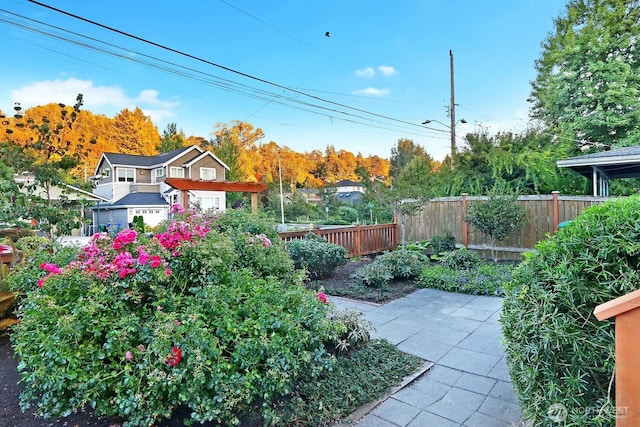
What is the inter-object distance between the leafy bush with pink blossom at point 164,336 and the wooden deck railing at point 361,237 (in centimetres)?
445

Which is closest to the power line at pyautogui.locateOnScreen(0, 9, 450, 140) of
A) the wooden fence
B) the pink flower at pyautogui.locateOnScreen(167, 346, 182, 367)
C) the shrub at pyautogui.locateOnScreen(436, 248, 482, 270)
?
the wooden fence

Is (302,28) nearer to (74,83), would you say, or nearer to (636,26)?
(74,83)

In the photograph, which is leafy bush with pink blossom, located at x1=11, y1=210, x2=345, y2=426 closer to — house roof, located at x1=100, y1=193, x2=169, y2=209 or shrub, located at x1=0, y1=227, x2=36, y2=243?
shrub, located at x1=0, y1=227, x2=36, y2=243

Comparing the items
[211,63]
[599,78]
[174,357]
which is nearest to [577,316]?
[174,357]

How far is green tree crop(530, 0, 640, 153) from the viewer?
37.8 ft

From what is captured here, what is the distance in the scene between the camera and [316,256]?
18.8 feet

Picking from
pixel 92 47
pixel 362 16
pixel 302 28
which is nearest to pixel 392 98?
pixel 362 16

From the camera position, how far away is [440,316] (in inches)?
162

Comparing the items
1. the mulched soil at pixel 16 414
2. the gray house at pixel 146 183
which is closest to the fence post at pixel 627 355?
the mulched soil at pixel 16 414

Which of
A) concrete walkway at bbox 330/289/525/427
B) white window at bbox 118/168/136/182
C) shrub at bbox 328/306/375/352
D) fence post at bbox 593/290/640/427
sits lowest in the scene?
concrete walkway at bbox 330/289/525/427

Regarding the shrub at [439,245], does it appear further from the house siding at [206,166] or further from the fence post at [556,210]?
the house siding at [206,166]

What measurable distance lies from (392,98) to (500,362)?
1241cm

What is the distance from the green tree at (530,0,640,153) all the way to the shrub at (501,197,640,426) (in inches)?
517

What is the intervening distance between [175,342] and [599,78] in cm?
1598
